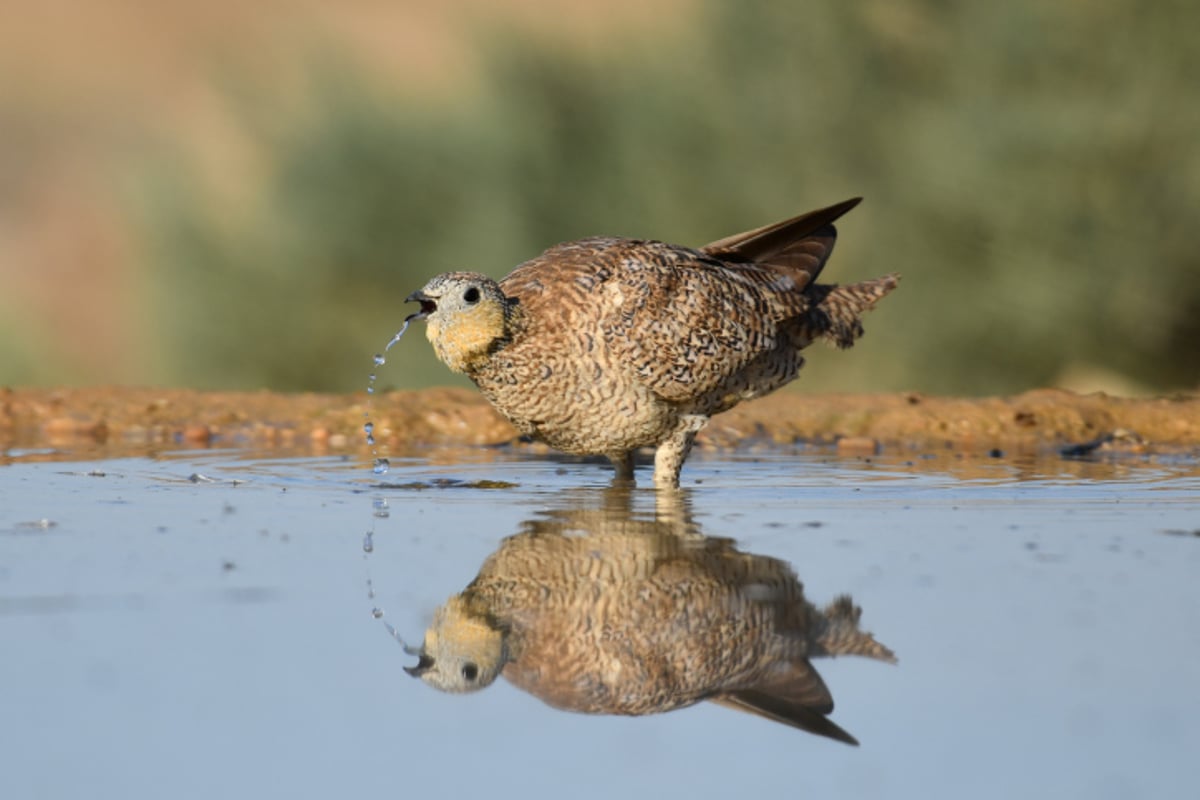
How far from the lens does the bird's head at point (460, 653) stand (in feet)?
11.2

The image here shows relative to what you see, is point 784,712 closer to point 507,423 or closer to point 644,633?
point 644,633

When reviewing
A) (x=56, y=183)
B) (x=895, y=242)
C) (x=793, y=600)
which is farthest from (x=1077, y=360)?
(x=56, y=183)

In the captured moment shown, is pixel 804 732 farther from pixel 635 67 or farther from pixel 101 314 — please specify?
pixel 101 314

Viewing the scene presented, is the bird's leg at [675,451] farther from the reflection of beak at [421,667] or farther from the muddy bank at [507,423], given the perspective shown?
the reflection of beak at [421,667]

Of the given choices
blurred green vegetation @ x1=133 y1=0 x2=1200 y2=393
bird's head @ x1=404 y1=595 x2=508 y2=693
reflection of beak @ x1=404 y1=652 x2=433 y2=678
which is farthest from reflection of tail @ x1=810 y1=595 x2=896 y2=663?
blurred green vegetation @ x1=133 y1=0 x2=1200 y2=393

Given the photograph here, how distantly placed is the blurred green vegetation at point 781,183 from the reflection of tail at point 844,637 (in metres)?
6.30

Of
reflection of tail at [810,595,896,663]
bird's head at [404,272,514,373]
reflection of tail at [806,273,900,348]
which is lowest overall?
reflection of tail at [810,595,896,663]

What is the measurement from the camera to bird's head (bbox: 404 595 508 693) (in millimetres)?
3418

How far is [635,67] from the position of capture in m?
11.1

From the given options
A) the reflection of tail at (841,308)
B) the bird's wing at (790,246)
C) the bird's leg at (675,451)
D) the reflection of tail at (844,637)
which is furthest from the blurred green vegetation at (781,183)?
the reflection of tail at (844,637)

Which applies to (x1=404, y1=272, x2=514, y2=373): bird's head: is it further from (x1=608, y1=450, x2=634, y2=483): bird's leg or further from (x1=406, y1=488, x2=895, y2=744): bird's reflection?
(x1=406, y1=488, x2=895, y2=744): bird's reflection

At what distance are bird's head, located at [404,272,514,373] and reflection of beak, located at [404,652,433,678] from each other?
2.88 meters

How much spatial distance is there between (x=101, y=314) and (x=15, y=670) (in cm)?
1412

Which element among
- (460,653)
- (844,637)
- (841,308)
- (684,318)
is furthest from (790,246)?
(460,653)
